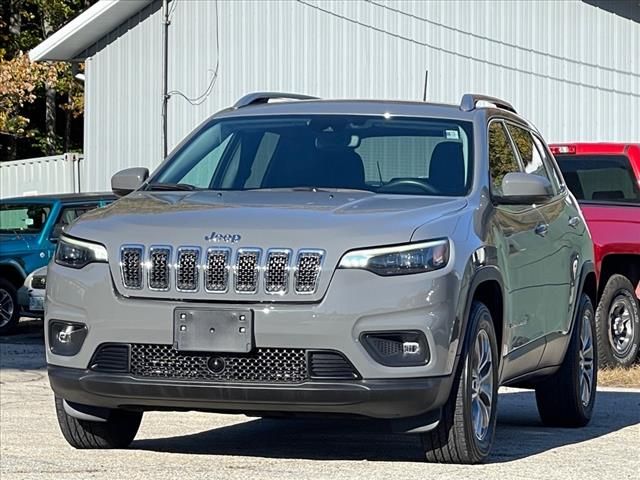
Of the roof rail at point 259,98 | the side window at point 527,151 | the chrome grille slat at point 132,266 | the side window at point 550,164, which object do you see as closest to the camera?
the chrome grille slat at point 132,266

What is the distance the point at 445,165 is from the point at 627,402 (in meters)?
3.86

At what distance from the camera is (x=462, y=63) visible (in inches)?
958

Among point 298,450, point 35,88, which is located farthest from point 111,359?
point 35,88

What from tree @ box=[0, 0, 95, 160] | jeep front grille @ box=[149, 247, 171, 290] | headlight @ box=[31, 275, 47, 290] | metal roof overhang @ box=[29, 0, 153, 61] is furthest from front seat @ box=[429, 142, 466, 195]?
tree @ box=[0, 0, 95, 160]

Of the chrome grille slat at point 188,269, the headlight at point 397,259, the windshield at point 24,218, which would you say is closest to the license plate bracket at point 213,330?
the chrome grille slat at point 188,269

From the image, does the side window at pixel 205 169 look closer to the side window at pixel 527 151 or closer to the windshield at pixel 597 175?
the side window at pixel 527 151

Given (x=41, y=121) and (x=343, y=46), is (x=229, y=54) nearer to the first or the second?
(x=343, y=46)

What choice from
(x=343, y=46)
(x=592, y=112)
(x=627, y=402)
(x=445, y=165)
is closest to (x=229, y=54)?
(x=343, y=46)

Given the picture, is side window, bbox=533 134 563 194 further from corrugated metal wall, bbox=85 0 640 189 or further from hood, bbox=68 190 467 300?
corrugated metal wall, bbox=85 0 640 189

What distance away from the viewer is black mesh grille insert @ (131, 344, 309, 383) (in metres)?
7.32

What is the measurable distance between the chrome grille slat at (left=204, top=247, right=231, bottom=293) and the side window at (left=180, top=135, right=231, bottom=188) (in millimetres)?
1447

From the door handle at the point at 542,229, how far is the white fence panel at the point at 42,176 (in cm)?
1937

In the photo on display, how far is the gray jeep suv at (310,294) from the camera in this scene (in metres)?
7.28

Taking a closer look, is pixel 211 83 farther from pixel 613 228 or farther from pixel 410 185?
pixel 410 185
